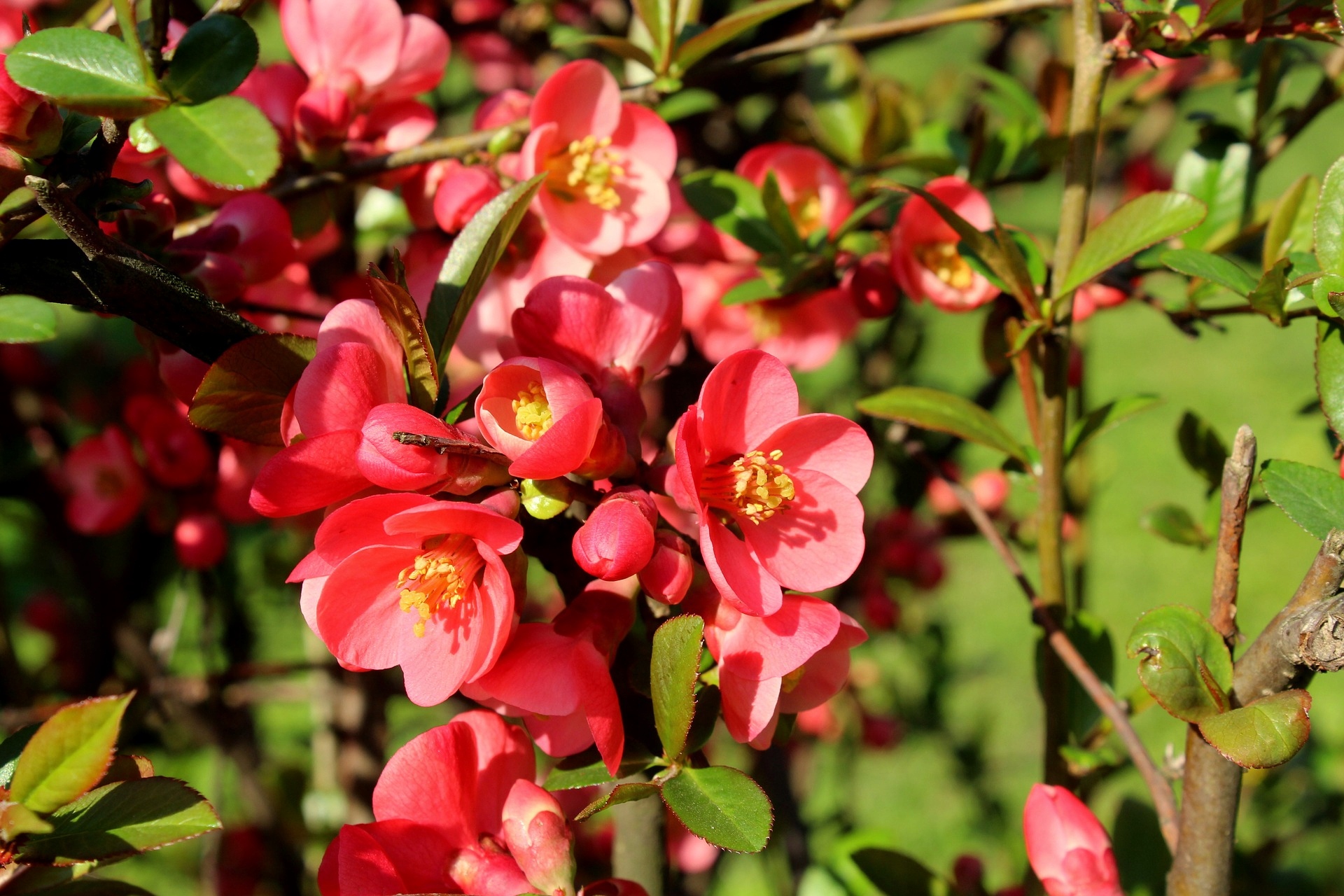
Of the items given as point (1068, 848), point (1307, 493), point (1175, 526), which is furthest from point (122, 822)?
point (1175, 526)

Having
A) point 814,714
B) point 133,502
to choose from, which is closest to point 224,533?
point 133,502

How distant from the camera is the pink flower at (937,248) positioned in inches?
32.0

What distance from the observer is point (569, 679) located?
1.82 feet

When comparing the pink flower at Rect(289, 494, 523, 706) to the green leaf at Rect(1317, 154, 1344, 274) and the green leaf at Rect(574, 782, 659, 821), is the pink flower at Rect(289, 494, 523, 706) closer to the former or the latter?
the green leaf at Rect(574, 782, 659, 821)

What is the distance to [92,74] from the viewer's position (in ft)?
1.66

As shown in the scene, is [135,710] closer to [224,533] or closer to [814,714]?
[224,533]

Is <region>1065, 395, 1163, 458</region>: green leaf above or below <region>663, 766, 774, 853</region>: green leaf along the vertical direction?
above

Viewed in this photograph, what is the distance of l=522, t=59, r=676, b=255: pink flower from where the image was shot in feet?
2.58

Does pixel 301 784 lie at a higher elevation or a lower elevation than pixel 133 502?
lower

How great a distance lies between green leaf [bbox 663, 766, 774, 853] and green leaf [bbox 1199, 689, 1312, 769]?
0.74 ft

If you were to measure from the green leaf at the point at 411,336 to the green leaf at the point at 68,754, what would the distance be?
0.20 meters

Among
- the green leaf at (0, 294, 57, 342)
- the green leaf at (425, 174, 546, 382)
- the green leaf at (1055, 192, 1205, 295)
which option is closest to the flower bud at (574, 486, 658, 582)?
the green leaf at (425, 174, 546, 382)

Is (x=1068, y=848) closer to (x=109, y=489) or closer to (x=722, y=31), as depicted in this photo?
(x=722, y=31)

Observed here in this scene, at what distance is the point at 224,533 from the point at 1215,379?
4359 mm
